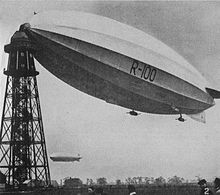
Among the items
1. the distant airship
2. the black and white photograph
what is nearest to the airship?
the black and white photograph

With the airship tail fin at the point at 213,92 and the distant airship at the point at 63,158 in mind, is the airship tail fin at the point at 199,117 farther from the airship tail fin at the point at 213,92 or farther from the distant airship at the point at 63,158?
the distant airship at the point at 63,158

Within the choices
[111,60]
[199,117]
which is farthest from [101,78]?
[199,117]

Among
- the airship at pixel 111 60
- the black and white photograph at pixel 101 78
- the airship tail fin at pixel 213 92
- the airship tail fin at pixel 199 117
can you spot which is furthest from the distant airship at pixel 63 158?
the airship tail fin at pixel 213 92

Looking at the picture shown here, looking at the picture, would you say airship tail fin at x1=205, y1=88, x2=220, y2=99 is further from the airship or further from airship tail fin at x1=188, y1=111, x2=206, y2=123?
airship tail fin at x1=188, y1=111, x2=206, y2=123

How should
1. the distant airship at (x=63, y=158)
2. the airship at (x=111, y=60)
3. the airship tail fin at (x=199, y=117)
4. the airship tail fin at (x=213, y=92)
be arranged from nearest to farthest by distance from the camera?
1. the airship at (x=111, y=60)
2. the airship tail fin at (x=213, y=92)
3. the airship tail fin at (x=199, y=117)
4. the distant airship at (x=63, y=158)

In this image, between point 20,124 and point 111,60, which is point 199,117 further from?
point 20,124
